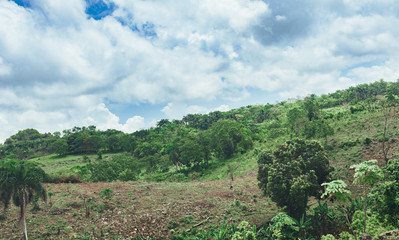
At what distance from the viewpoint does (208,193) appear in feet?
95.9

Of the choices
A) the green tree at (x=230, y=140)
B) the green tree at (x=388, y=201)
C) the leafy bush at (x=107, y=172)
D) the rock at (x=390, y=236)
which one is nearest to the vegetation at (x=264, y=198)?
the green tree at (x=388, y=201)

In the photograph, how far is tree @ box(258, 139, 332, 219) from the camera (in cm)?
1773

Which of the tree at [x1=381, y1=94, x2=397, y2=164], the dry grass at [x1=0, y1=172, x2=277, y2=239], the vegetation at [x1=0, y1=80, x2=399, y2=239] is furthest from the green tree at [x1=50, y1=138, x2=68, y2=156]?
the tree at [x1=381, y1=94, x2=397, y2=164]

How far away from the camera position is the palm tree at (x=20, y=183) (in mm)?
16381

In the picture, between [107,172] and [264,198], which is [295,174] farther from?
[107,172]

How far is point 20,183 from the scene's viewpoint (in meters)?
16.9

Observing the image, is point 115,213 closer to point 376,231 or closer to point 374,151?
point 376,231

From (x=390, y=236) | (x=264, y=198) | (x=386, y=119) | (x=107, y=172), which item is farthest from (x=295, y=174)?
(x=107, y=172)

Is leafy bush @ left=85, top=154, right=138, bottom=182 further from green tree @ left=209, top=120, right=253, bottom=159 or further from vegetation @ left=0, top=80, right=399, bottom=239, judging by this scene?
green tree @ left=209, top=120, right=253, bottom=159

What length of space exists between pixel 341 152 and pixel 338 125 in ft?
40.8

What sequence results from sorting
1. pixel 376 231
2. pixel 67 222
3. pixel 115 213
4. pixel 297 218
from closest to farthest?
pixel 376 231 < pixel 297 218 < pixel 67 222 < pixel 115 213

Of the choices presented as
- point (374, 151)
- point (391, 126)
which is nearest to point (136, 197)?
point (374, 151)

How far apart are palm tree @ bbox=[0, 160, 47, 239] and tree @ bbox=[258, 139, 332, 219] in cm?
1857

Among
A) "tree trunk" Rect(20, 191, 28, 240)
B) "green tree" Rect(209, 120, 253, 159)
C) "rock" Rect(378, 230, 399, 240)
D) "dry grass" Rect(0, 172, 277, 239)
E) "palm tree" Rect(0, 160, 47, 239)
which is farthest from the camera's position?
"green tree" Rect(209, 120, 253, 159)
